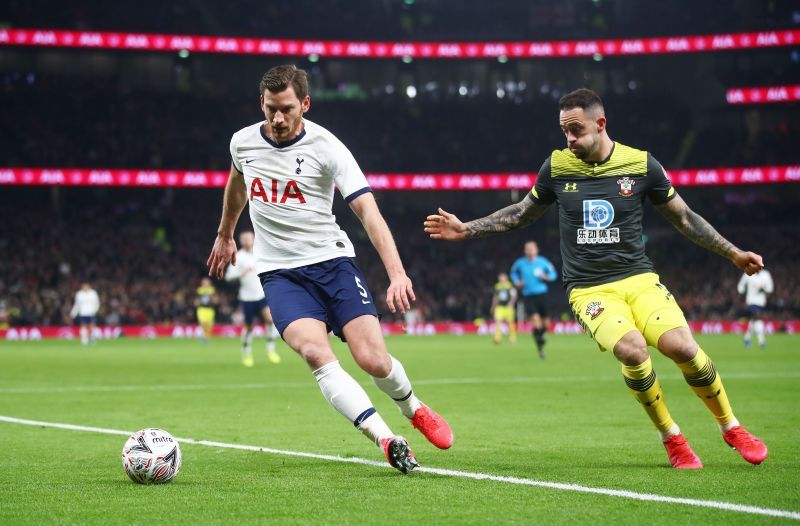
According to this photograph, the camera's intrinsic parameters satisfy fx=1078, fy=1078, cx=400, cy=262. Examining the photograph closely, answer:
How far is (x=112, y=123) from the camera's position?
4734 centimetres

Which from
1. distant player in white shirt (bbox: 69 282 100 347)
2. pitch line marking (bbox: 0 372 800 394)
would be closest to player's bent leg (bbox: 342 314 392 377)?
pitch line marking (bbox: 0 372 800 394)

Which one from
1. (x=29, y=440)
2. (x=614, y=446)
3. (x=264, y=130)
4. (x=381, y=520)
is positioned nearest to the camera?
(x=381, y=520)

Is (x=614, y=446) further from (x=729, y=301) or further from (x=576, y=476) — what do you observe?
(x=729, y=301)

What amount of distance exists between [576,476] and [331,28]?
46.5 m

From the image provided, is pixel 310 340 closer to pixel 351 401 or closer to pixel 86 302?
pixel 351 401

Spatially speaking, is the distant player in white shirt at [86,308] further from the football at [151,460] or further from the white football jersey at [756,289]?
the football at [151,460]

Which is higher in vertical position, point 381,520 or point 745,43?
point 745,43

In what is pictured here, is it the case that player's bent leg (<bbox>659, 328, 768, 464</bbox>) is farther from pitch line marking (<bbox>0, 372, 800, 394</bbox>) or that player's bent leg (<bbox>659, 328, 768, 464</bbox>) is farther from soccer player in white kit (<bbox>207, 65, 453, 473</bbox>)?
pitch line marking (<bbox>0, 372, 800, 394</bbox>)

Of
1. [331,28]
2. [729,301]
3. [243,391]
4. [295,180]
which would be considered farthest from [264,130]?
[331,28]

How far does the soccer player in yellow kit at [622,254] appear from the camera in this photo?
678 centimetres

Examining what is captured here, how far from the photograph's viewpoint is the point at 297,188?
6766 millimetres

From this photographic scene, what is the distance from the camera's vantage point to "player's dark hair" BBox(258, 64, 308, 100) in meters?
6.45

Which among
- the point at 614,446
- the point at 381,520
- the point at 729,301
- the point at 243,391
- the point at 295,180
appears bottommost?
the point at 729,301

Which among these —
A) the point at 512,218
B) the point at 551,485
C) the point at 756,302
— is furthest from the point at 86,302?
the point at 551,485
